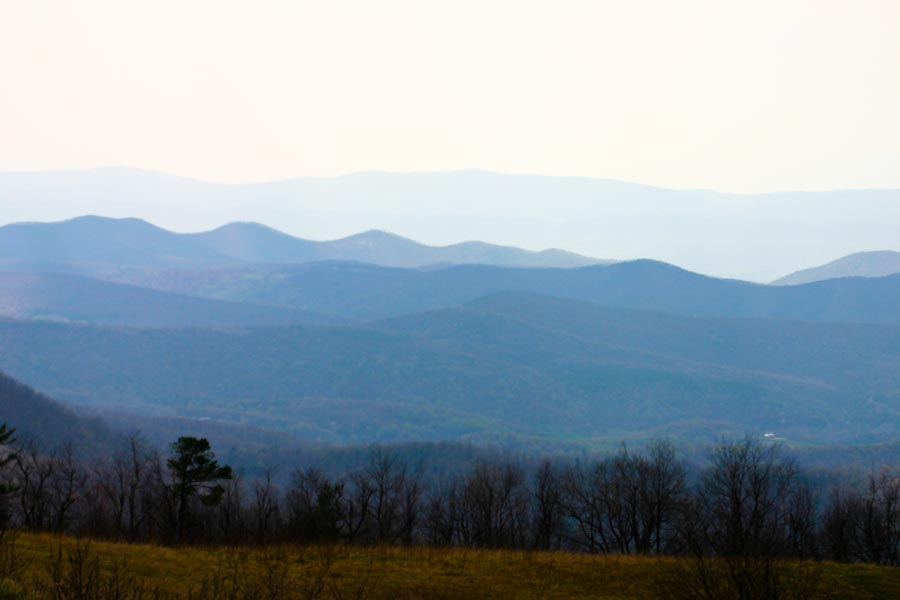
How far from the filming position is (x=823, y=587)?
30.8m

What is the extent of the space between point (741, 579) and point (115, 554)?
1856 cm

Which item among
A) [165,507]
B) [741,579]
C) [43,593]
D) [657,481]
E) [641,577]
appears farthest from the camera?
[657,481]

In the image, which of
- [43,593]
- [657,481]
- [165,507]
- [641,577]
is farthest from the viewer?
[657,481]

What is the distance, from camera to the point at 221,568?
30.6 metres

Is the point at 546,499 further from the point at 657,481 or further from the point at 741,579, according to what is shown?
the point at 741,579

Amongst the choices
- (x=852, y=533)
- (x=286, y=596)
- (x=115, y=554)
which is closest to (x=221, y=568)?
(x=115, y=554)

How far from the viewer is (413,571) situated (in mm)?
32688

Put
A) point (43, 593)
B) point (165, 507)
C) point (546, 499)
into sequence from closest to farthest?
1. point (43, 593)
2. point (165, 507)
3. point (546, 499)

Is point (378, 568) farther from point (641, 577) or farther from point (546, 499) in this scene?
point (546, 499)

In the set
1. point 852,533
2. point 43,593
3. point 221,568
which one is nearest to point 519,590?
point 221,568

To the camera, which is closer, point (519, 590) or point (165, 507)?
point (519, 590)

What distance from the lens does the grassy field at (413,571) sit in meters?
28.8

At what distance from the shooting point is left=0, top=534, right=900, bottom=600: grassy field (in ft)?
94.4

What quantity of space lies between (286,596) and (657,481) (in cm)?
6174
